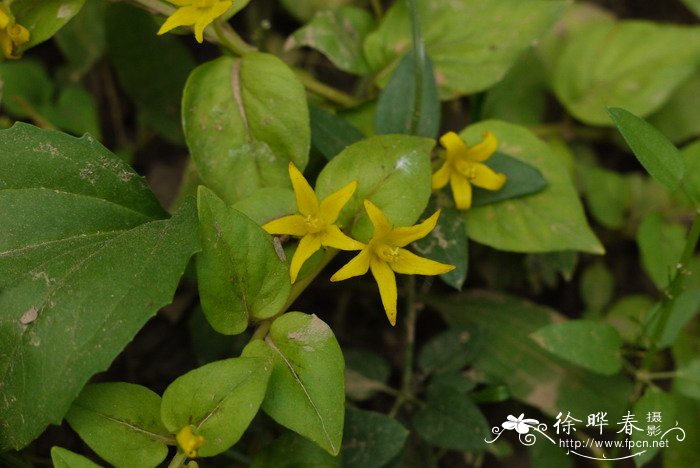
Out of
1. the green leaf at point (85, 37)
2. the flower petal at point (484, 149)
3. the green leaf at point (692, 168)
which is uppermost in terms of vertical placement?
the green leaf at point (85, 37)

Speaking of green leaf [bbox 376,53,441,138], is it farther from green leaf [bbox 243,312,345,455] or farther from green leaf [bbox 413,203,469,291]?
green leaf [bbox 243,312,345,455]

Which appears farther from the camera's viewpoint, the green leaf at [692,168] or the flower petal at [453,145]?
the green leaf at [692,168]

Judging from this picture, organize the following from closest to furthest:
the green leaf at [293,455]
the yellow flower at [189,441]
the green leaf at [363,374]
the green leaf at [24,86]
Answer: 1. the yellow flower at [189,441]
2. the green leaf at [293,455]
3. the green leaf at [363,374]
4. the green leaf at [24,86]

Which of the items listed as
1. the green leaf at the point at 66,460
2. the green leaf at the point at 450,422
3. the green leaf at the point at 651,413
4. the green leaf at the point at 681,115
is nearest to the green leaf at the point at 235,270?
the green leaf at the point at 66,460

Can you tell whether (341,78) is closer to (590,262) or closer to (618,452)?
(590,262)

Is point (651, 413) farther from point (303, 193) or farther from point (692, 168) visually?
point (303, 193)

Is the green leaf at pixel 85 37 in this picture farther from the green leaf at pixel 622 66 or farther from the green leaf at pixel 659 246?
the green leaf at pixel 659 246

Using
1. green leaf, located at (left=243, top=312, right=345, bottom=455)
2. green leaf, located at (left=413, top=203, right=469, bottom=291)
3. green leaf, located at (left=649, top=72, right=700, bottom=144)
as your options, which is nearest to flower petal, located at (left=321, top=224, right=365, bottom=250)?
green leaf, located at (left=243, top=312, right=345, bottom=455)
